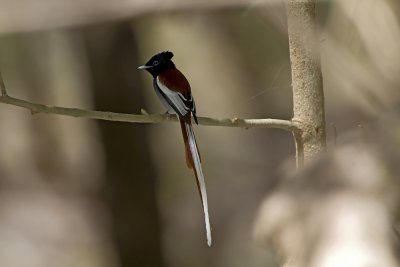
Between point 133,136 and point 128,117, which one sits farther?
point 133,136

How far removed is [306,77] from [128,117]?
0.91 ft

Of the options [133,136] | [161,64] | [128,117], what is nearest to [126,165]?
[133,136]

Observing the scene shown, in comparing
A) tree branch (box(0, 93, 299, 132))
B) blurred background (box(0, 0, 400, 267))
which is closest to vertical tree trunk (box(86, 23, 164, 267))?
blurred background (box(0, 0, 400, 267))

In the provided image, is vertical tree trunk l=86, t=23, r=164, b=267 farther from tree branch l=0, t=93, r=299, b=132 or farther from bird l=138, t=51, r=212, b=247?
tree branch l=0, t=93, r=299, b=132

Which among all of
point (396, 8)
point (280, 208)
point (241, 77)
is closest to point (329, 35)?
point (396, 8)

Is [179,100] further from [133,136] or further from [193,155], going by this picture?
[133,136]

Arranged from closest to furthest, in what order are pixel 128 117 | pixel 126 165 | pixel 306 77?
pixel 128 117 < pixel 306 77 < pixel 126 165

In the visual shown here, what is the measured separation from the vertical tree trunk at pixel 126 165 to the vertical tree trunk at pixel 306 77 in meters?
1.17

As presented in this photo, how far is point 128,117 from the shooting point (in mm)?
991

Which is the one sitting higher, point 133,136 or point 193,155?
point 193,155

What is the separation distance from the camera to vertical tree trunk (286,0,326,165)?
3.59 feet

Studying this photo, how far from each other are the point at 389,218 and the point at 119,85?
1790mm

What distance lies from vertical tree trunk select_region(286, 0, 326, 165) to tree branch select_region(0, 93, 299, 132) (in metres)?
0.02

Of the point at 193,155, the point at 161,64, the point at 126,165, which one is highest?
the point at 161,64
